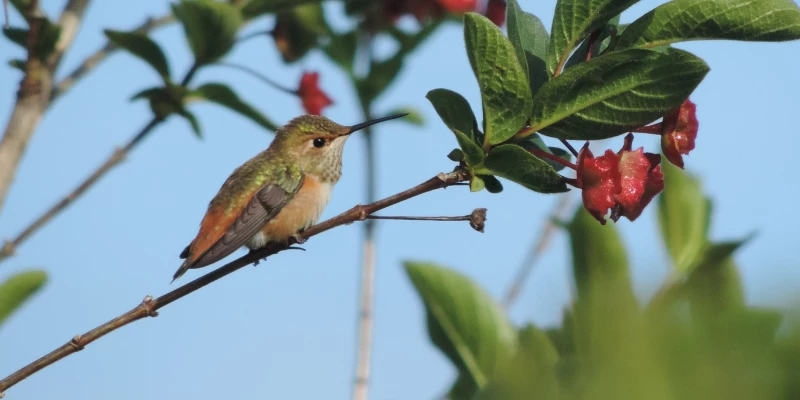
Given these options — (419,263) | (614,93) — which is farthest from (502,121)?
(419,263)

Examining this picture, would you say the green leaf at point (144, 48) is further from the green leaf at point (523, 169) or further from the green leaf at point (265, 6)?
the green leaf at point (523, 169)

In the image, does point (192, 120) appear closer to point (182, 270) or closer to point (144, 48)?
point (144, 48)

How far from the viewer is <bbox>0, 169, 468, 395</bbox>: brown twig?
179 centimetres

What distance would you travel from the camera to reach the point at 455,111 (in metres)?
1.88

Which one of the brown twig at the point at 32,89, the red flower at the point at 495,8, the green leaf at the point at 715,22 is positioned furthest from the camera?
the red flower at the point at 495,8

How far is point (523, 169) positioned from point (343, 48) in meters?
2.76

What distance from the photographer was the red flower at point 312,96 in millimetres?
4441

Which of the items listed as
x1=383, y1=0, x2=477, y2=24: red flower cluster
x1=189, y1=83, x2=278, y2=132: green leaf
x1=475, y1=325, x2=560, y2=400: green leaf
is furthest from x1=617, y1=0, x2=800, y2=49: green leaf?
x1=383, y1=0, x2=477, y2=24: red flower cluster

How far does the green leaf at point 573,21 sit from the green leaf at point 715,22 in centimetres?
6

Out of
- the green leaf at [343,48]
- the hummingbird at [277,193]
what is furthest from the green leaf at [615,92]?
the green leaf at [343,48]

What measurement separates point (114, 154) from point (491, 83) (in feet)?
6.47

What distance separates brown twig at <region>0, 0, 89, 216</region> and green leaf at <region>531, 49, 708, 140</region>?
1.91 meters

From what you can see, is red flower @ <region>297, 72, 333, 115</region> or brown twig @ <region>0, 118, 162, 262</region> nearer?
brown twig @ <region>0, 118, 162, 262</region>

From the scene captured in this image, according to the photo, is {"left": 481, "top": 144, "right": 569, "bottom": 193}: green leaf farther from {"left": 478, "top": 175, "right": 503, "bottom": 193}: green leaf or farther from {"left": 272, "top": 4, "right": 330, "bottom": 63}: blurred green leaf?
{"left": 272, "top": 4, "right": 330, "bottom": 63}: blurred green leaf
